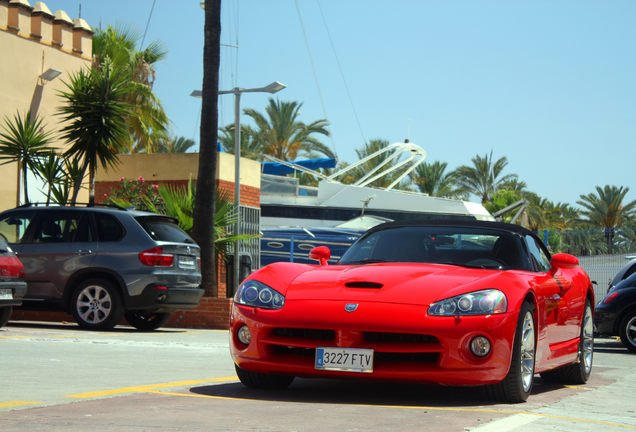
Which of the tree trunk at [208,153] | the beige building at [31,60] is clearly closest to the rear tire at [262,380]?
the tree trunk at [208,153]

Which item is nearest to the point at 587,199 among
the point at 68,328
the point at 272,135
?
the point at 272,135

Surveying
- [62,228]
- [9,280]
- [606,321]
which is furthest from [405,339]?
[606,321]

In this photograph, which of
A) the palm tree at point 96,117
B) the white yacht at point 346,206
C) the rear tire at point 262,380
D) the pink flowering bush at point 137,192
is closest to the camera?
the rear tire at point 262,380

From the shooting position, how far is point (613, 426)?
454cm

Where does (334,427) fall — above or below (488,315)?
below

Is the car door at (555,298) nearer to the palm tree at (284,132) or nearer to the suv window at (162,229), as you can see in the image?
the suv window at (162,229)

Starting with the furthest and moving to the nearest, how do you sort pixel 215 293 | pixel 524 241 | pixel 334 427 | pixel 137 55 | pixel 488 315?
pixel 137 55, pixel 215 293, pixel 524 241, pixel 488 315, pixel 334 427

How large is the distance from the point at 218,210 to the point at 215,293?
1633mm

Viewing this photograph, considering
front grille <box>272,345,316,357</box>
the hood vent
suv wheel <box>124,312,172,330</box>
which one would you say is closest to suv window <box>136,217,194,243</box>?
suv wheel <box>124,312,172,330</box>

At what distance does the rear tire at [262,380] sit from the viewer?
18.4ft

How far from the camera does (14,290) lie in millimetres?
9836

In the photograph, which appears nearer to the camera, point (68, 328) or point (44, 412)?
point (44, 412)

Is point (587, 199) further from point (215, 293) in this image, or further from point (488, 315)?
point (488, 315)

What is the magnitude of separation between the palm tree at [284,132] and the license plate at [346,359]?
38.8 metres
